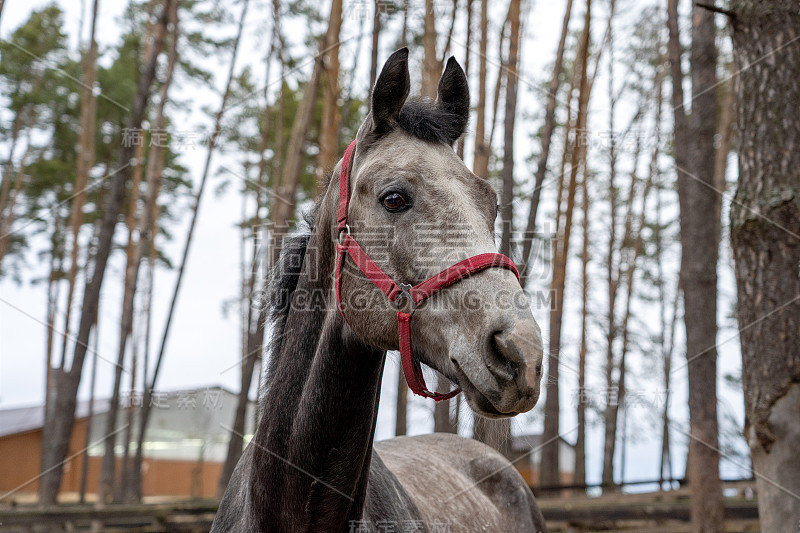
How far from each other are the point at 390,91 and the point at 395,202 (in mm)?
536

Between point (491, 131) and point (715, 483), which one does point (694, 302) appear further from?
point (491, 131)

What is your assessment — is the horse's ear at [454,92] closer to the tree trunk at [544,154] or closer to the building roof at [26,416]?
the tree trunk at [544,154]

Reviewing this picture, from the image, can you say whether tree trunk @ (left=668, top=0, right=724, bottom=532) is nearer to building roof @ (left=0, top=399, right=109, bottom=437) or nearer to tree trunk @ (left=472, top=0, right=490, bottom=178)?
tree trunk @ (left=472, top=0, right=490, bottom=178)

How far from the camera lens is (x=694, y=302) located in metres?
6.65

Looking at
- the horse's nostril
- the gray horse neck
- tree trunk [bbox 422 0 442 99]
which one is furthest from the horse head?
tree trunk [bbox 422 0 442 99]

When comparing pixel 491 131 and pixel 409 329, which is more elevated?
pixel 491 131

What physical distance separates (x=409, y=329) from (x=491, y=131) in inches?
438

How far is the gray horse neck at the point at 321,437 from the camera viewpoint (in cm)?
258

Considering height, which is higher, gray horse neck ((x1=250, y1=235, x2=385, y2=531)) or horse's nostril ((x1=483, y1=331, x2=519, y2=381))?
horse's nostril ((x1=483, y1=331, x2=519, y2=381))

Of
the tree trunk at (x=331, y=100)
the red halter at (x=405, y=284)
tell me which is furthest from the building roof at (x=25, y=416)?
the red halter at (x=405, y=284)

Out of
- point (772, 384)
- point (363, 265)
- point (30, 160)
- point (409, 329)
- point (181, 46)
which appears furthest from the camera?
point (30, 160)

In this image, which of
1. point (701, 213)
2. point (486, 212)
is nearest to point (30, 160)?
point (701, 213)

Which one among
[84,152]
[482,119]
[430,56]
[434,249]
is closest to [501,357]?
[434,249]

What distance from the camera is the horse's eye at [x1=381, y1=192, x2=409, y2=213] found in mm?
2438
